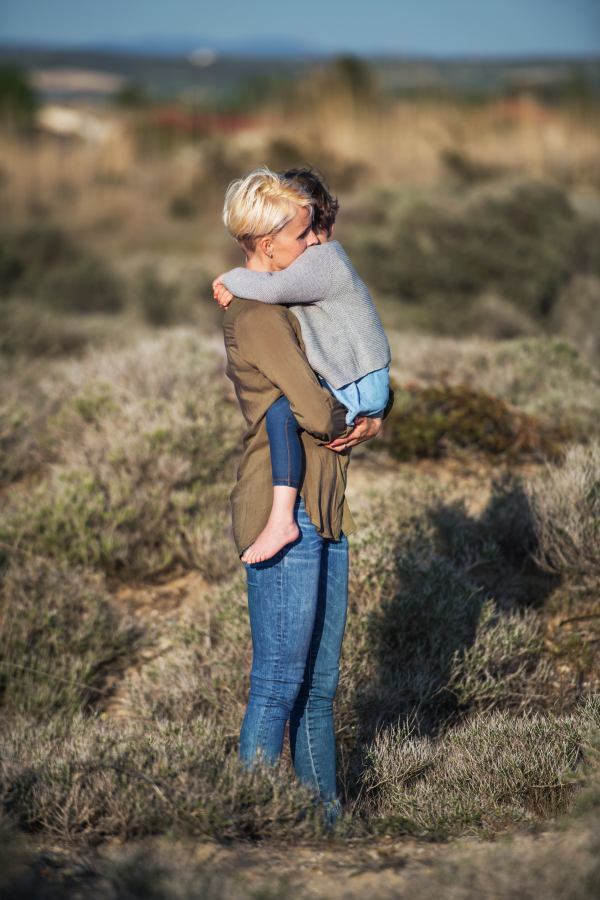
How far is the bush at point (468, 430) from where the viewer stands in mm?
5367

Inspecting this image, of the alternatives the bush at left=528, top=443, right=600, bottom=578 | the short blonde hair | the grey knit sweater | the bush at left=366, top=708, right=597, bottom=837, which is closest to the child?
the grey knit sweater

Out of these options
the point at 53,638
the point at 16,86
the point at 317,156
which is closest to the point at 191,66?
the point at 16,86

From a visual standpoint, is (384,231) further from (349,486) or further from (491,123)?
(349,486)

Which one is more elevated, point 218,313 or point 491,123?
point 491,123

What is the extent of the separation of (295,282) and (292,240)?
15 cm

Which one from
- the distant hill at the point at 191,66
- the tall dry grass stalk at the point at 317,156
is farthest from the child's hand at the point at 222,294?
the distant hill at the point at 191,66

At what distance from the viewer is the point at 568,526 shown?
3.95 meters

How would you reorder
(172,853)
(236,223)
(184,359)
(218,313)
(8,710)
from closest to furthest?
(172,853), (236,223), (8,710), (184,359), (218,313)

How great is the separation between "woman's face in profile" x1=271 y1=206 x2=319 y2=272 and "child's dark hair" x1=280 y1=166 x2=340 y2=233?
0.10m

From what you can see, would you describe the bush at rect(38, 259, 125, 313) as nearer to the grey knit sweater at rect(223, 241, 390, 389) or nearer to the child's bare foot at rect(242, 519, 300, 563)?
the grey knit sweater at rect(223, 241, 390, 389)

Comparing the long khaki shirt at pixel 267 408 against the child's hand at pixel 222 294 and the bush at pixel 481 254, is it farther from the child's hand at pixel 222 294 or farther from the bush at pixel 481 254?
the bush at pixel 481 254

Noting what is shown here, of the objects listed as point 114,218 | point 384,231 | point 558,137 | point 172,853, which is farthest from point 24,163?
point 172,853

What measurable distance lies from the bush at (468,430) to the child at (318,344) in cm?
342

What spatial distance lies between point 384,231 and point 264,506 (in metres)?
12.0
